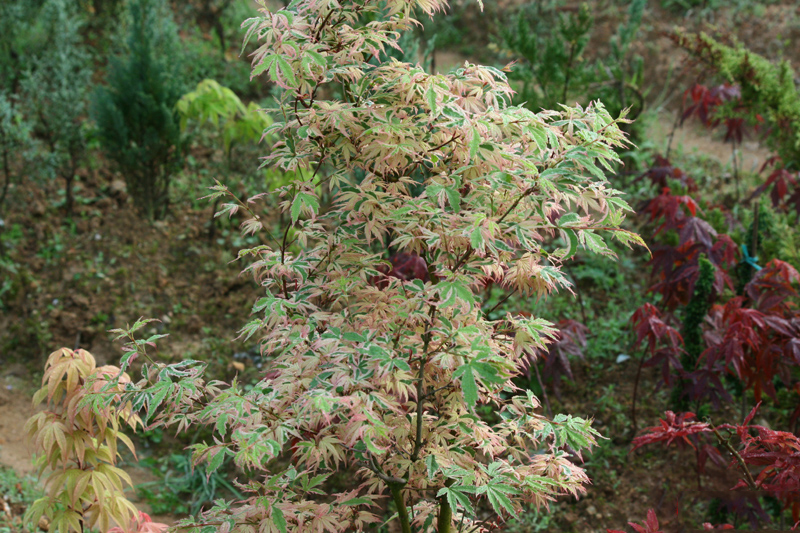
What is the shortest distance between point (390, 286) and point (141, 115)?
11.6 ft

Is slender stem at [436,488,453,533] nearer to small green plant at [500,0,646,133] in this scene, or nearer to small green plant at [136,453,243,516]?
small green plant at [136,453,243,516]

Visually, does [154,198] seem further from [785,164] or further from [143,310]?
[785,164]

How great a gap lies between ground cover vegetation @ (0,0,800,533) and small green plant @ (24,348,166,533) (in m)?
0.01

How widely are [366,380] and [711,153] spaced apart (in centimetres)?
526

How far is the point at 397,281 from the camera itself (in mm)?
2100

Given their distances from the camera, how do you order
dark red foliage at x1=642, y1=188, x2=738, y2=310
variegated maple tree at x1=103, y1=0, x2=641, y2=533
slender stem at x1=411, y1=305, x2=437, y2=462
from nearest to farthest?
1. variegated maple tree at x1=103, y1=0, x2=641, y2=533
2. slender stem at x1=411, y1=305, x2=437, y2=462
3. dark red foliage at x1=642, y1=188, x2=738, y2=310

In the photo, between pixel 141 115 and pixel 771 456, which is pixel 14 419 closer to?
pixel 141 115

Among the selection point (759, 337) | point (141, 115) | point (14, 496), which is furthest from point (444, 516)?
point (141, 115)

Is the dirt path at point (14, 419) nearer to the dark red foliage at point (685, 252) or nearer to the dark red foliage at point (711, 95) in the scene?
the dark red foliage at point (685, 252)

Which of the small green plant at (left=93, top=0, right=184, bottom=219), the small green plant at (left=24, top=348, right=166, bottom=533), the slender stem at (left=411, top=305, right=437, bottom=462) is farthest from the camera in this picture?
the small green plant at (left=93, top=0, right=184, bottom=219)

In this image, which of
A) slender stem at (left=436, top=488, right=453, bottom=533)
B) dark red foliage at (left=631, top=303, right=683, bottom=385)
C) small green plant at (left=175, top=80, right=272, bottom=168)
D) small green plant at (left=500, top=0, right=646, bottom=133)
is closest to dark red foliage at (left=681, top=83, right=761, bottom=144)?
small green plant at (left=500, top=0, right=646, bottom=133)

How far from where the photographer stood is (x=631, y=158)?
5500 mm

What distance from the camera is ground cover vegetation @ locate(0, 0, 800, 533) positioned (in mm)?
1866

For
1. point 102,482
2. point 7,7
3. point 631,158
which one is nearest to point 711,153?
point 631,158
